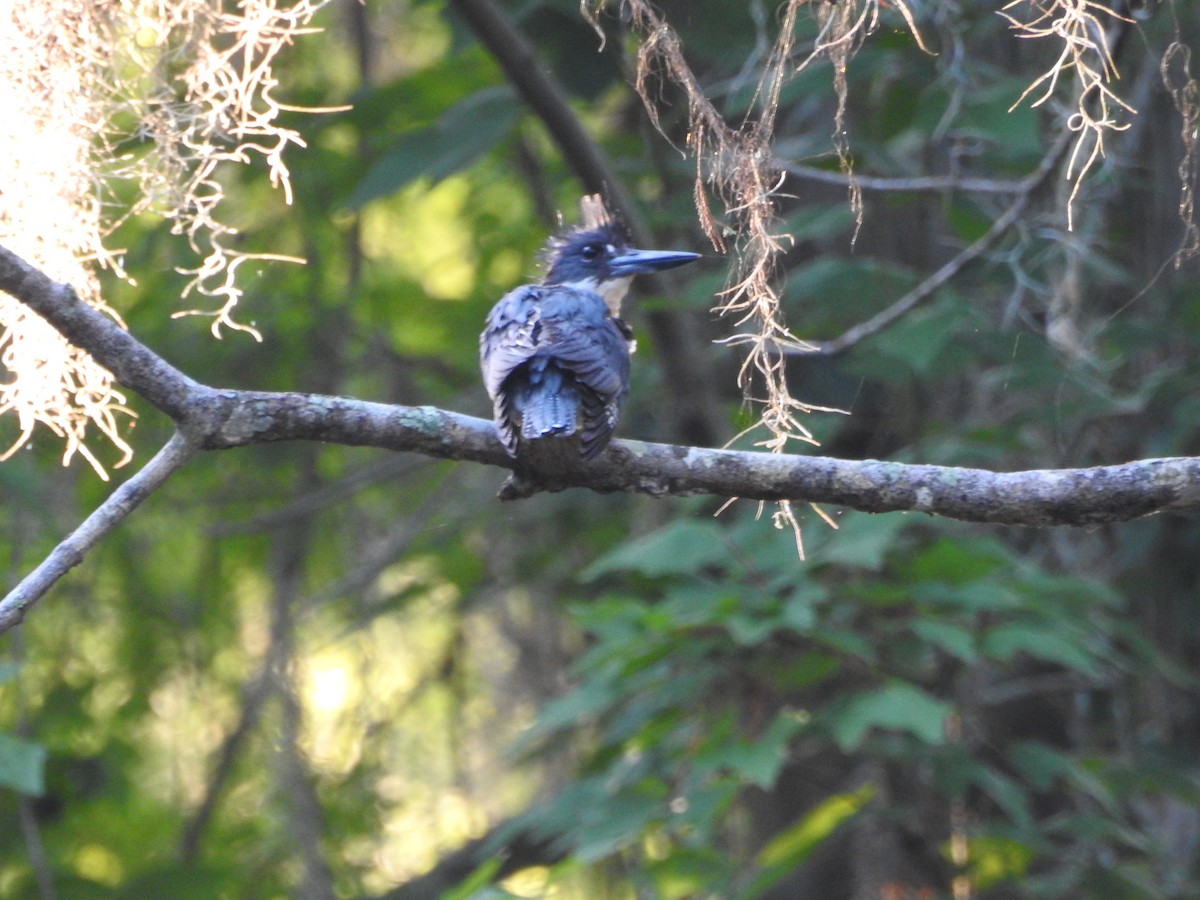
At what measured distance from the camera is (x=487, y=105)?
11.9 feet

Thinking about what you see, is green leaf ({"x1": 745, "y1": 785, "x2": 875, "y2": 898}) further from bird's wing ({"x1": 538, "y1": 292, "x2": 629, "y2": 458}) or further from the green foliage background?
bird's wing ({"x1": 538, "y1": 292, "x2": 629, "y2": 458})

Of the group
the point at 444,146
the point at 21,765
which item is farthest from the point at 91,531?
the point at 444,146

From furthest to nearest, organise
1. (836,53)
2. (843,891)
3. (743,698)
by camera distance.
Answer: (843,891) < (743,698) < (836,53)

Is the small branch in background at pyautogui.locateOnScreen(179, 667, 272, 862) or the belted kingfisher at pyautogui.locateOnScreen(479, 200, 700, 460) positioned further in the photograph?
the small branch in background at pyautogui.locateOnScreen(179, 667, 272, 862)

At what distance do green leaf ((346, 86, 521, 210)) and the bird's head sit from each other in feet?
1.01

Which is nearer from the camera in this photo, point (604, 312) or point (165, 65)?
point (165, 65)

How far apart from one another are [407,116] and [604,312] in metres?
1.56

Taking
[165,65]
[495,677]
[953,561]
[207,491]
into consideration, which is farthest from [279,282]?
[953,561]

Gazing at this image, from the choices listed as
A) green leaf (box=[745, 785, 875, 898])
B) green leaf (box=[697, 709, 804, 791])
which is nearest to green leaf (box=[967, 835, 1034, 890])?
green leaf (box=[745, 785, 875, 898])

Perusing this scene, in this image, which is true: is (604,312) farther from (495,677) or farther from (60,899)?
(495,677)

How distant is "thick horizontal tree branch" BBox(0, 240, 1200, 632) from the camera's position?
180 centimetres

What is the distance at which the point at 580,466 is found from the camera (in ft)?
7.16

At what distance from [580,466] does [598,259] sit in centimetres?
152

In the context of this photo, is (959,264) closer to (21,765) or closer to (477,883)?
(477,883)
